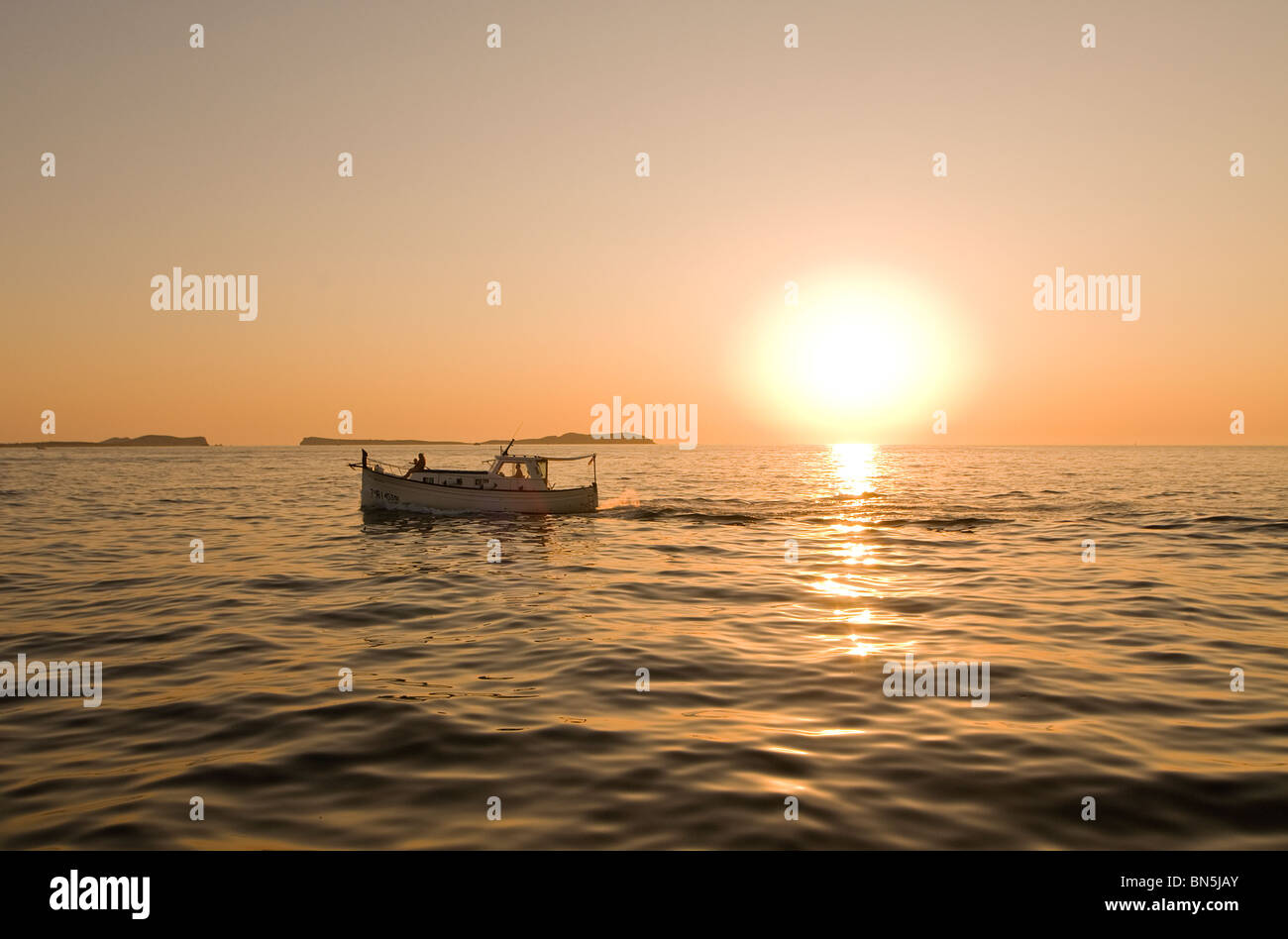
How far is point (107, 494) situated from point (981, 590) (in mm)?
71265

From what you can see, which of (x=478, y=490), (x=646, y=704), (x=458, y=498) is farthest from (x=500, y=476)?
(x=646, y=704)

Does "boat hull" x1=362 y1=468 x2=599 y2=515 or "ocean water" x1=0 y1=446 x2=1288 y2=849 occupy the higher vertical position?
"boat hull" x1=362 y1=468 x2=599 y2=515

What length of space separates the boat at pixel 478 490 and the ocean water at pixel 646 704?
60.9ft

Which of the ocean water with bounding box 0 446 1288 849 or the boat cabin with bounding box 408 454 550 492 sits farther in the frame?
the boat cabin with bounding box 408 454 550 492

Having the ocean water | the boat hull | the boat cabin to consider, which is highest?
the boat cabin

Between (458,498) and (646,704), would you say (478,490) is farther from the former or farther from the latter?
(646,704)

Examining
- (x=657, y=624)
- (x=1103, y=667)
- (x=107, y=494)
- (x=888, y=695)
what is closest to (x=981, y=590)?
(x=1103, y=667)

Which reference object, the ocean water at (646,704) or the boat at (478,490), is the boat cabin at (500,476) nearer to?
the boat at (478,490)

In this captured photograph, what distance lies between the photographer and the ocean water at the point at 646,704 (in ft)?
25.0

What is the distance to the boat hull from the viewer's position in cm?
4784

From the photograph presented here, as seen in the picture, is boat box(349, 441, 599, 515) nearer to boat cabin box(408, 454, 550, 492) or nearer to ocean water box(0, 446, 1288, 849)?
boat cabin box(408, 454, 550, 492)

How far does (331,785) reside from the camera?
8.44 m

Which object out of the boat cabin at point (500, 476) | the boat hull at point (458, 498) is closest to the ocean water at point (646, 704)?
the boat hull at point (458, 498)

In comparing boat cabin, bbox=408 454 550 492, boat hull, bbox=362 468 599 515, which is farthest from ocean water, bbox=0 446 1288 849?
boat cabin, bbox=408 454 550 492
